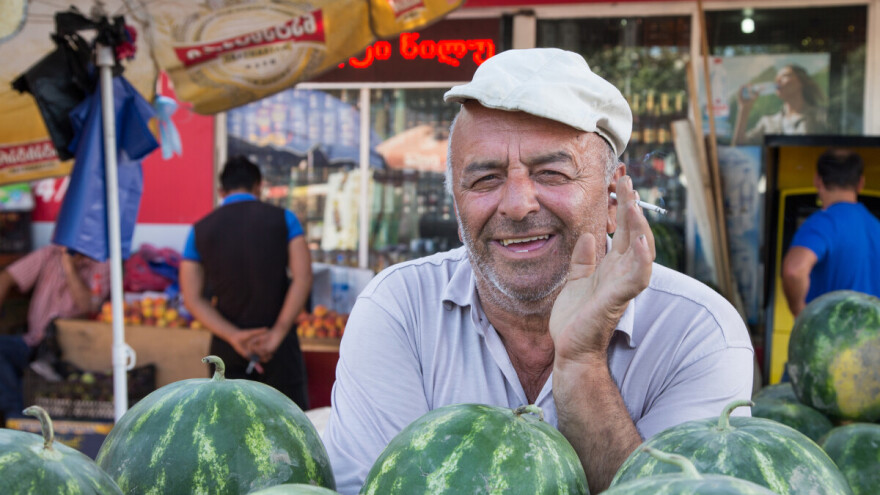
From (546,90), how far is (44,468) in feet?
3.60

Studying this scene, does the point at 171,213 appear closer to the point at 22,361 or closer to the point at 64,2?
the point at 22,361

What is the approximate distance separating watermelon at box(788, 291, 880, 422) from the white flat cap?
5.23 feet

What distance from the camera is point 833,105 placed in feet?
20.0

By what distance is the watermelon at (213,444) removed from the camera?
1.03 meters

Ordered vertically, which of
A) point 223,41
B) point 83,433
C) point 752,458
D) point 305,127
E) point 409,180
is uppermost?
point 223,41

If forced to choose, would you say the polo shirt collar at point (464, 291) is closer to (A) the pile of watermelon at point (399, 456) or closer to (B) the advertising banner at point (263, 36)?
(A) the pile of watermelon at point (399, 456)

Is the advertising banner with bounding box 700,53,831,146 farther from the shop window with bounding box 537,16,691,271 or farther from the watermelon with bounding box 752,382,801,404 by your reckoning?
the watermelon with bounding box 752,382,801,404

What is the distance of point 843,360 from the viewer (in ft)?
9.00

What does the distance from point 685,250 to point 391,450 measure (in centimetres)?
583

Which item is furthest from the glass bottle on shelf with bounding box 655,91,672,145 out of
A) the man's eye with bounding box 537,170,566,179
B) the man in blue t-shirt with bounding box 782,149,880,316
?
the man's eye with bounding box 537,170,566,179

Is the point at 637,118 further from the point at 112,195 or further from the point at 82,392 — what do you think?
the point at 82,392

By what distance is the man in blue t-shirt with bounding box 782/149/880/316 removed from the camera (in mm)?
4809

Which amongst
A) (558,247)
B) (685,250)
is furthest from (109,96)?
(685,250)

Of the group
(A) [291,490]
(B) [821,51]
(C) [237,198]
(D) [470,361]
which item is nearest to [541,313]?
(D) [470,361]
